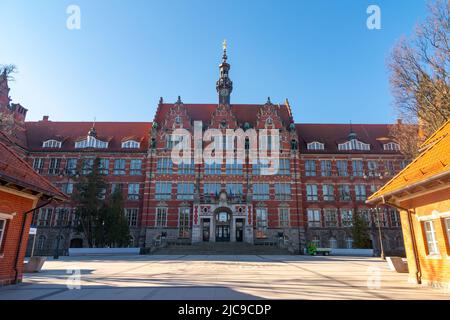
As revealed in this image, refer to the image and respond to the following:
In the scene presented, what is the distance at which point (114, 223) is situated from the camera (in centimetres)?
3044

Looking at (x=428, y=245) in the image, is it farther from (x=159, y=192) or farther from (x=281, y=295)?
(x=159, y=192)

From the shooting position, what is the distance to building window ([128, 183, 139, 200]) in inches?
1432

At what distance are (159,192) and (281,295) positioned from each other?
1194 inches

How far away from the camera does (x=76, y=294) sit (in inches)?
293

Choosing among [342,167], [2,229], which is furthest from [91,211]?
[342,167]

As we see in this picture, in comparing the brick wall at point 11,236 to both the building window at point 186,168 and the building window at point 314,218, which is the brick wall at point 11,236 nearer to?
the building window at point 186,168

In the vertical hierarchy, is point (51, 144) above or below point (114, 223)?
above

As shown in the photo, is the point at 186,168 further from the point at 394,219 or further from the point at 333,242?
the point at 394,219

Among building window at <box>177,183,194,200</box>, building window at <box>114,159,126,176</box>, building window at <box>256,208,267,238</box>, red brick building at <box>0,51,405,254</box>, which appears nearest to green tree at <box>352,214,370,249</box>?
red brick building at <box>0,51,405,254</box>

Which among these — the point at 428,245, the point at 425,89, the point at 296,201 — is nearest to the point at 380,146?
the point at 296,201

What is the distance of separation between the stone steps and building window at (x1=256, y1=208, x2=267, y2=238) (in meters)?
3.53

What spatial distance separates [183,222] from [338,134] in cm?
2626

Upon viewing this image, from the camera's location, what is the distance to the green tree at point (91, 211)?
3059 centimetres
